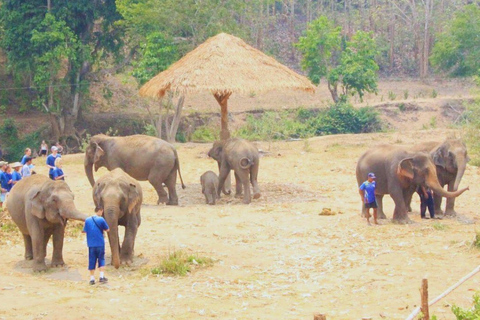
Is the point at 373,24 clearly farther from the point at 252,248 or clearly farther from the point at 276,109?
the point at 252,248

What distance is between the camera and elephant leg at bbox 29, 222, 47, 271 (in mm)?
10586

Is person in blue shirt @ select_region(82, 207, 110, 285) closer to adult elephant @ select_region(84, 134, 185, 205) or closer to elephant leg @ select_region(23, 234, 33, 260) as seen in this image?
elephant leg @ select_region(23, 234, 33, 260)

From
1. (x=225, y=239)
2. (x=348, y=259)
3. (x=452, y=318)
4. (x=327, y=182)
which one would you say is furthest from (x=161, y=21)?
(x=452, y=318)

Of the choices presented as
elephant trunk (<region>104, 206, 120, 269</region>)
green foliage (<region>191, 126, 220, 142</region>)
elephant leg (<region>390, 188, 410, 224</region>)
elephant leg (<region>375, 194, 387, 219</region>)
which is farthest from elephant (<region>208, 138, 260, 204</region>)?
green foliage (<region>191, 126, 220, 142</region>)

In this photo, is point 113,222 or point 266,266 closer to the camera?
point 113,222

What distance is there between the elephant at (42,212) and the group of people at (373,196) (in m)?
5.10

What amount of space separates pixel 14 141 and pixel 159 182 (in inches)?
703

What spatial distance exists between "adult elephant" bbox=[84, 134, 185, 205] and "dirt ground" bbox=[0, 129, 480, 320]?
0.55m

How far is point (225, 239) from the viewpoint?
12867 mm

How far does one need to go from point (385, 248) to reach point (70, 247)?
4.63 metres

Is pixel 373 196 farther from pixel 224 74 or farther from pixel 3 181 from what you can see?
pixel 3 181

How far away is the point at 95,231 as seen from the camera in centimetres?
997

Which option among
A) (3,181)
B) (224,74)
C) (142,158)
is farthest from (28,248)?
(224,74)

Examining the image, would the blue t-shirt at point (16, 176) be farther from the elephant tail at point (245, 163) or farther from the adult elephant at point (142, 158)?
the elephant tail at point (245, 163)
